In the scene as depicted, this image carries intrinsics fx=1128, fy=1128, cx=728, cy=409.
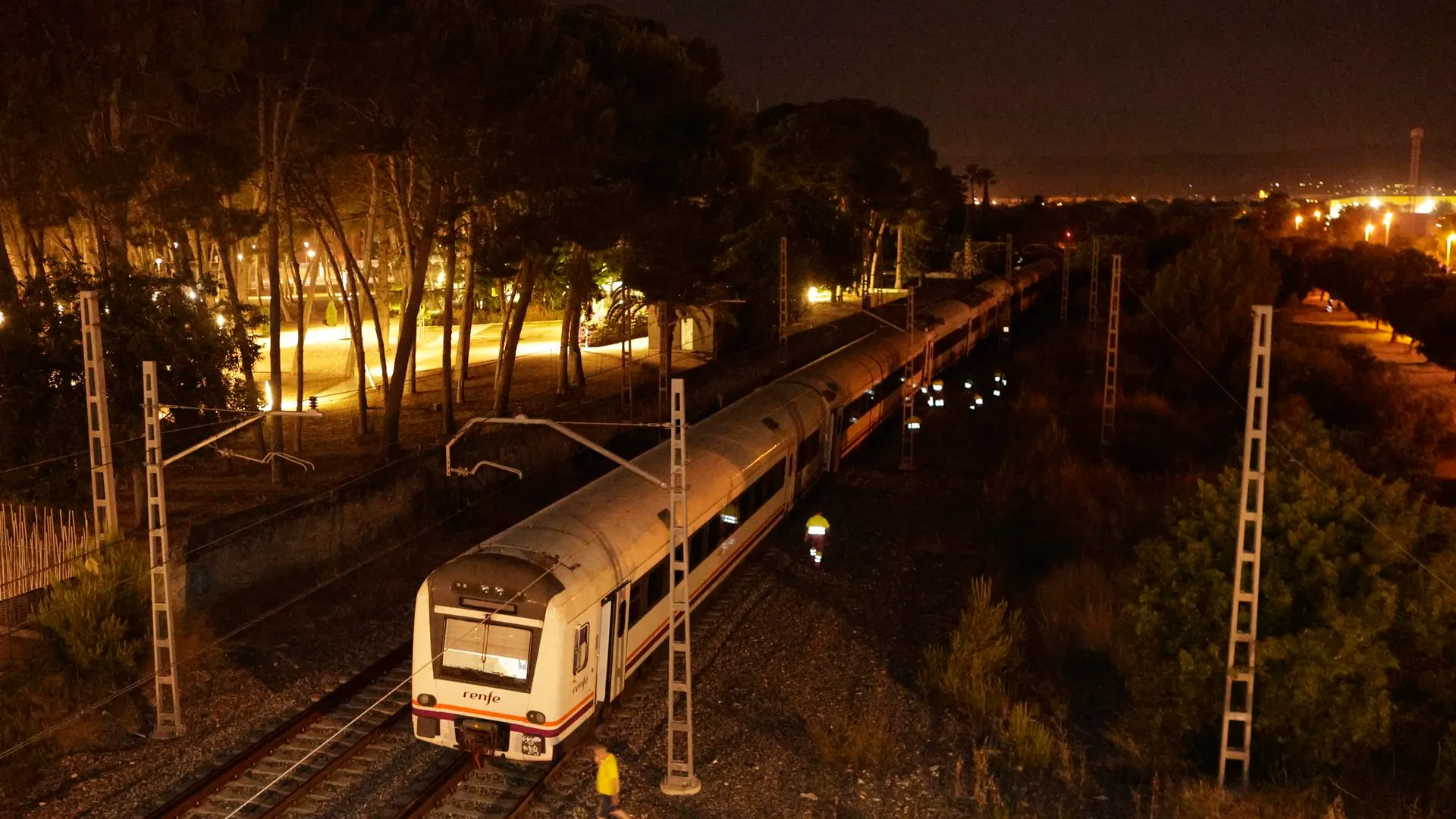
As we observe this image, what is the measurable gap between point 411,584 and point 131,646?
500 centimetres

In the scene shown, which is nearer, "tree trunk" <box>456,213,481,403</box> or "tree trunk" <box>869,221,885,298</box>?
"tree trunk" <box>456,213,481,403</box>

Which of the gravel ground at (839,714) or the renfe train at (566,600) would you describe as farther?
the gravel ground at (839,714)

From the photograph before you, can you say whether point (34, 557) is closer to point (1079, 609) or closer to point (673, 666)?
point (673, 666)

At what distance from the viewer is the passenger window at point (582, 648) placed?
39.8ft

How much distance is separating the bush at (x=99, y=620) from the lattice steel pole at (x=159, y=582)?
1.45 m

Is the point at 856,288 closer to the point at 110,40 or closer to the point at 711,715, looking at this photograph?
the point at 110,40

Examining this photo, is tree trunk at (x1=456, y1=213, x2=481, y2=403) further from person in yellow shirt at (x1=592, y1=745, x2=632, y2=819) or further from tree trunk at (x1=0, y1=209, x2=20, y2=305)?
person in yellow shirt at (x1=592, y1=745, x2=632, y2=819)

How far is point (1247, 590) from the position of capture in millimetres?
12922

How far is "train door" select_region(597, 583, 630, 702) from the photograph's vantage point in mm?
12852

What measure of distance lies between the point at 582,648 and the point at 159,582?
230 inches

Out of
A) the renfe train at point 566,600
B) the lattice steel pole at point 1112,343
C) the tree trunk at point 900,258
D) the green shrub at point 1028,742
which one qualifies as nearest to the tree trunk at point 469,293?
the renfe train at point 566,600

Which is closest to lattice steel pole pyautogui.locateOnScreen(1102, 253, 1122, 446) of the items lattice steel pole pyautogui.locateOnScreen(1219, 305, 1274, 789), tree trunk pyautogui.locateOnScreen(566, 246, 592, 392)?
tree trunk pyautogui.locateOnScreen(566, 246, 592, 392)

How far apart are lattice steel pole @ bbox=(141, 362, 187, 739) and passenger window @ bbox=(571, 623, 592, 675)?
506cm

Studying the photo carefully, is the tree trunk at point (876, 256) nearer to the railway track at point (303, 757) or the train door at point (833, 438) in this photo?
the train door at point (833, 438)
